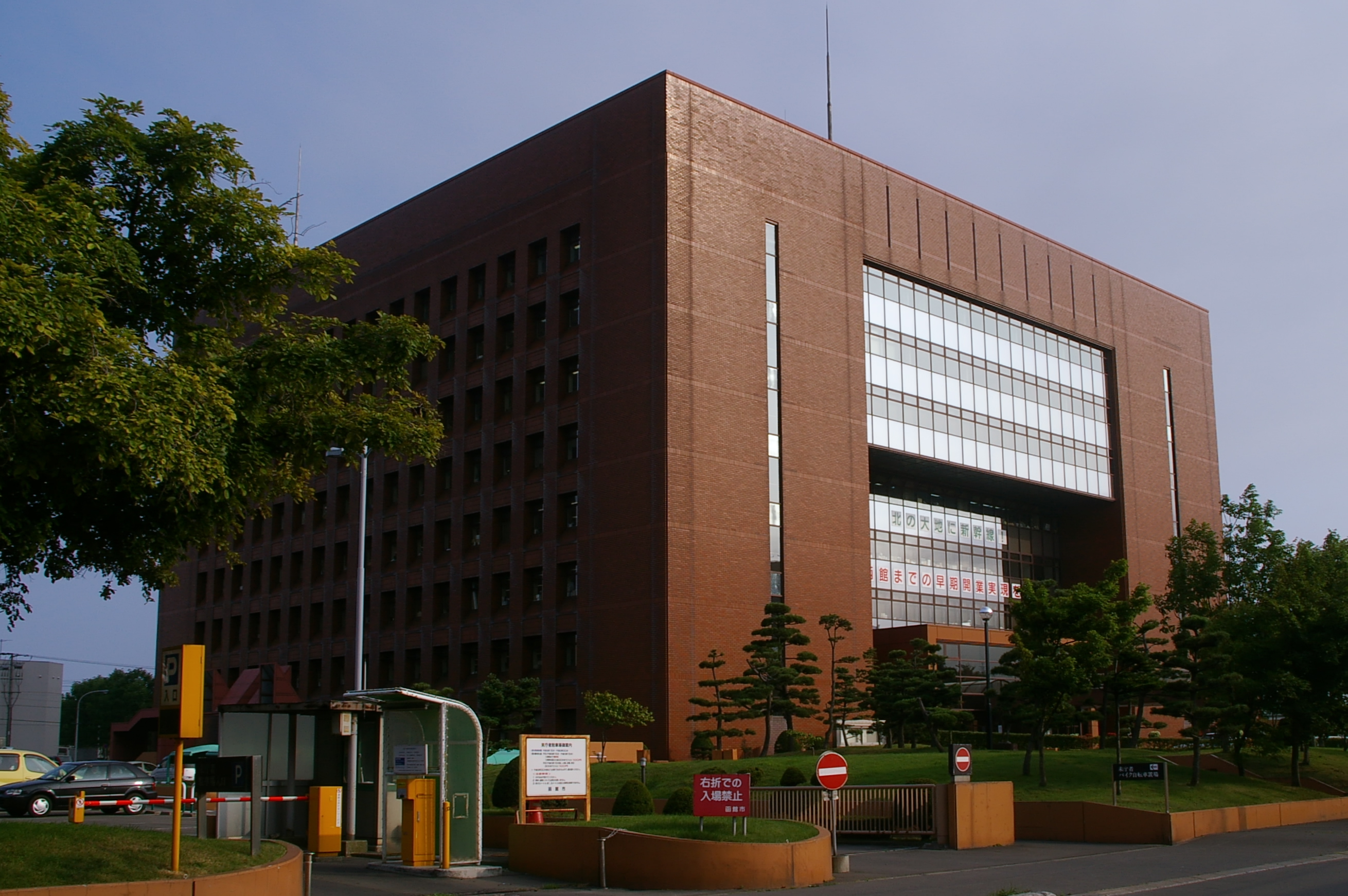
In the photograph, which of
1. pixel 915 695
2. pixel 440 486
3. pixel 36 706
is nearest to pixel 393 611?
pixel 440 486

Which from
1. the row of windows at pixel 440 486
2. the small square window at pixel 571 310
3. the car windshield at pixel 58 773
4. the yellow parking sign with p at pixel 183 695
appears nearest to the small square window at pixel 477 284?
the small square window at pixel 571 310

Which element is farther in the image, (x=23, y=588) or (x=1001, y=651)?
(x=1001, y=651)

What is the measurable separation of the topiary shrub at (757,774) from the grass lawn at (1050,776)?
0.13 meters

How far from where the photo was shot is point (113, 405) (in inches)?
541

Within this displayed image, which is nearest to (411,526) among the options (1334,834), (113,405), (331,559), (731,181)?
(331,559)

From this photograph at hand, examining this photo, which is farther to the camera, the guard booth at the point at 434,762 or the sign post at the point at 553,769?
→ the sign post at the point at 553,769

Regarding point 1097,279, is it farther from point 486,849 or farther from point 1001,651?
point 486,849

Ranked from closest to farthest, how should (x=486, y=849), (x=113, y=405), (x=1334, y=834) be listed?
(x=113, y=405) → (x=486, y=849) → (x=1334, y=834)

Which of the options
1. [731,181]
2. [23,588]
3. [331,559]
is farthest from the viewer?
[331,559]

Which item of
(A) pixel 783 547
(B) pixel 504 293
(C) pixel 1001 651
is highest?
(B) pixel 504 293

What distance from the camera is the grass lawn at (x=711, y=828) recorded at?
66.8ft

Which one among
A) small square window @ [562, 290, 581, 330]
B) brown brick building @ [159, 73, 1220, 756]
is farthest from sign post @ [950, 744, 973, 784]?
small square window @ [562, 290, 581, 330]

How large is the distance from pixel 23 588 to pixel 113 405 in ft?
16.8

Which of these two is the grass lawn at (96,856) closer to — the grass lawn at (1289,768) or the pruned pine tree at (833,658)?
the grass lawn at (1289,768)
